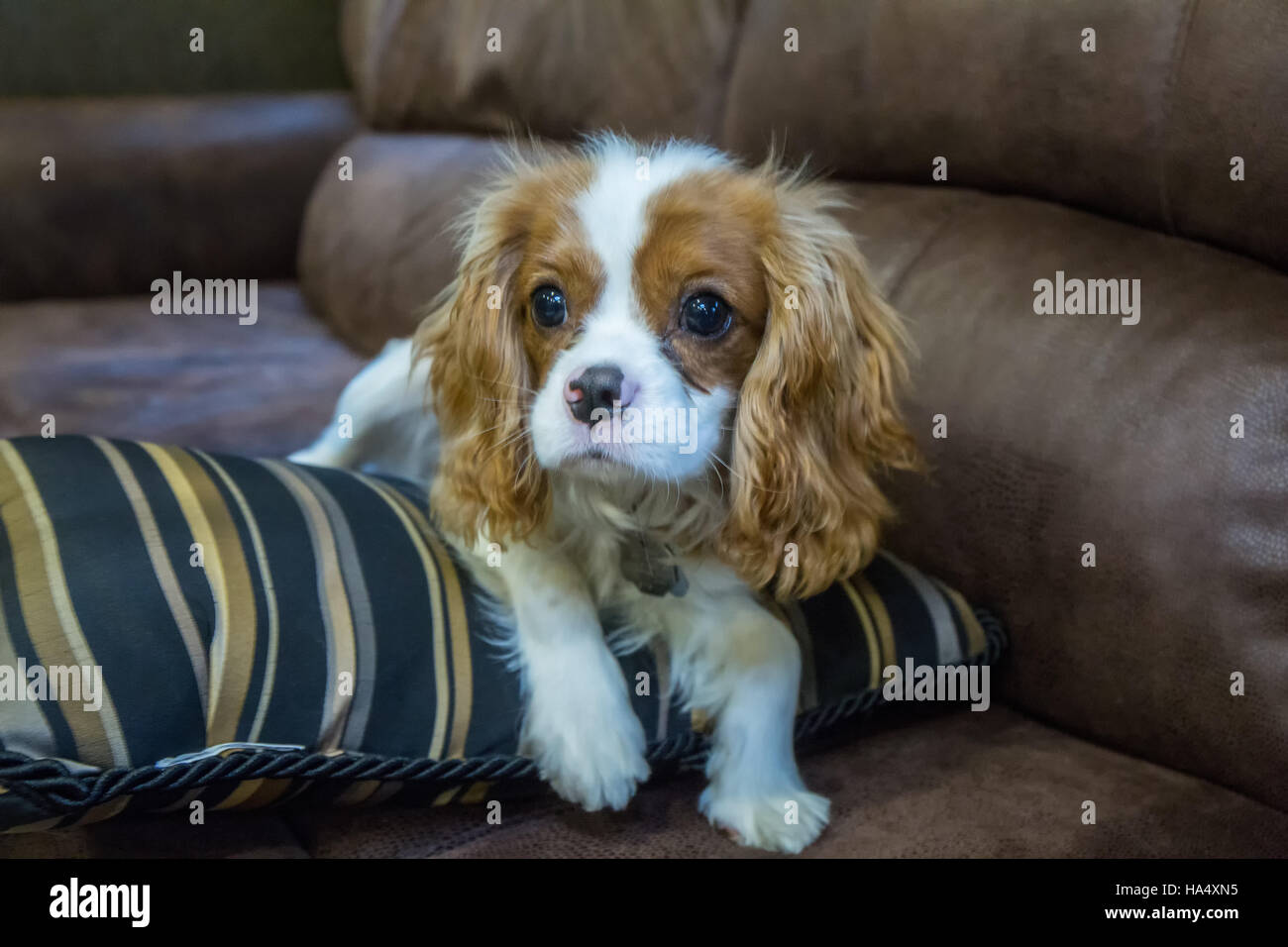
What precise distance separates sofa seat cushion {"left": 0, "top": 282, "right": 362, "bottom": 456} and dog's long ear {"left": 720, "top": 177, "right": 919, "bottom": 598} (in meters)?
1.06

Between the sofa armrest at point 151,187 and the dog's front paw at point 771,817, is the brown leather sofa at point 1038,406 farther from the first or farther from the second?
the sofa armrest at point 151,187

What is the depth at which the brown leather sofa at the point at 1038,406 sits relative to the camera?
3.95 feet

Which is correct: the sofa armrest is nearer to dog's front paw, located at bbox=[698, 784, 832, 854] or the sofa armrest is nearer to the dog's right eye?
the dog's right eye

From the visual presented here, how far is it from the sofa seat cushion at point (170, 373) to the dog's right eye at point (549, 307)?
2.86 ft

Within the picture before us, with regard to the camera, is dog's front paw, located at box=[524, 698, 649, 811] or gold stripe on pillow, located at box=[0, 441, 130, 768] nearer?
gold stripe on pillow, located at box=[0, 441, 130, 768]

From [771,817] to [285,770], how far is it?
49cm

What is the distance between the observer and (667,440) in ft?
3.79

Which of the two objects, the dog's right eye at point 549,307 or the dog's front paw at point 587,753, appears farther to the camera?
the dog's right eye at point 549,307

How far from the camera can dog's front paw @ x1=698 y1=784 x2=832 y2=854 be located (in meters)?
1.18

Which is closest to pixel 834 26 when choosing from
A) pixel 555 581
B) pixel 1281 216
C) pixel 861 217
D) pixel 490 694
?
pixel 861 217

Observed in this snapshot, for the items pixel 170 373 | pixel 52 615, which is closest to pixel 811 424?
pixel 52 615

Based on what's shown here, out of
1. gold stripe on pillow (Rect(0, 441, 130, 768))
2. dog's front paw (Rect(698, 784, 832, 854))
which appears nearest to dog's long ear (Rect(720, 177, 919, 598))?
dog's front paw (Rect(698, 784, 832, 854))

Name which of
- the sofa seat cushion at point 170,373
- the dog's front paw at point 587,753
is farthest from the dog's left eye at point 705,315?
the sofa seat cushion at point 170,373

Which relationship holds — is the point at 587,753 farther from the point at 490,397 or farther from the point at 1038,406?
the point at 1038,406
